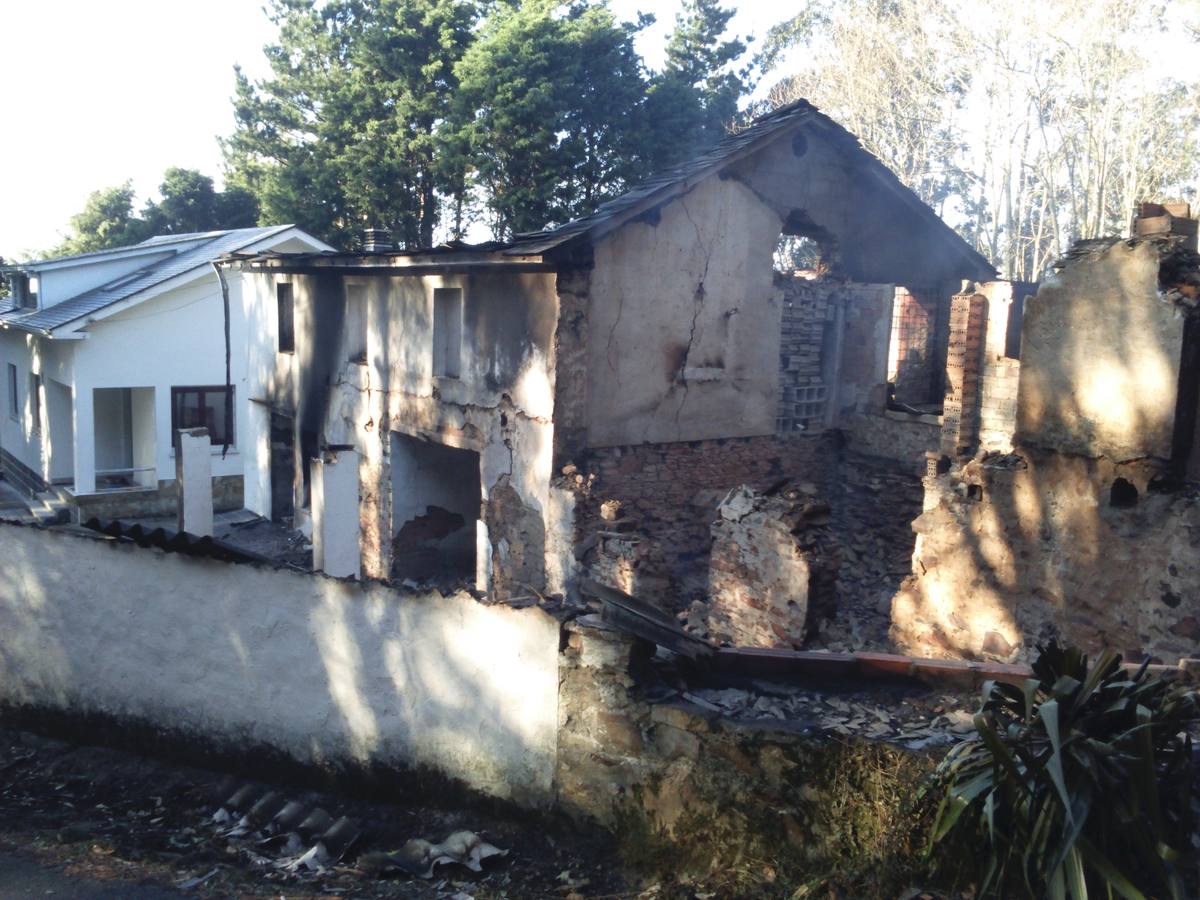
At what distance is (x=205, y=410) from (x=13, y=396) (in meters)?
7.20

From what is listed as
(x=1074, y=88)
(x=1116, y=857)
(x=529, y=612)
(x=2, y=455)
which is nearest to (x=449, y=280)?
(x=529, y=612)

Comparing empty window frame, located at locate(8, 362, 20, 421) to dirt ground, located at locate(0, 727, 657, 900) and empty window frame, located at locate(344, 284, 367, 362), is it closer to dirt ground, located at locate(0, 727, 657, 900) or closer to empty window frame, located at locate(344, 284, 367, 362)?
empty window frame, located at locate(344, 284, 367, 362)

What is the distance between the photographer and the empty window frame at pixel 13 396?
25117 mm

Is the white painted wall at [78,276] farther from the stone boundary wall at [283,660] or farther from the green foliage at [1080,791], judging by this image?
the green foliage at [1080,791]

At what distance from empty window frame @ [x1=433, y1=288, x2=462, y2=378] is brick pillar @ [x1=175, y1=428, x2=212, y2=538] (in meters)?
4.25

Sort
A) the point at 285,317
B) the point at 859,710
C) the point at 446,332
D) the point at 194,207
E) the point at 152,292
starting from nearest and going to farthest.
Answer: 1. the point at 859,710
2. the point at 446,332
3. the point at 285,317
4. the point at 152,292
5. the point at 194,207

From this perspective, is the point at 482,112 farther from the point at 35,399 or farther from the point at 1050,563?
the point at 1050,563

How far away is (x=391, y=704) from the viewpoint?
241 inches

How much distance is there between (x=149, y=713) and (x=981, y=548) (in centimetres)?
626

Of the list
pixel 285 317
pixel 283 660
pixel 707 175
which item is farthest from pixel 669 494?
pixel 285 317

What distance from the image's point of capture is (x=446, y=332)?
545 inches

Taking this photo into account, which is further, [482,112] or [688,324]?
[482,112]

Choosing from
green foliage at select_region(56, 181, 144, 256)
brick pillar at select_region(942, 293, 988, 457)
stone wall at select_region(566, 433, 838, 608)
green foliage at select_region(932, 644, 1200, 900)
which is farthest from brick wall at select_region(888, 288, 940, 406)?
green foliage at select_region(56, 181, 144, 256)

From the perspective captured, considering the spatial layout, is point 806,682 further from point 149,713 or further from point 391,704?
point 149,713
